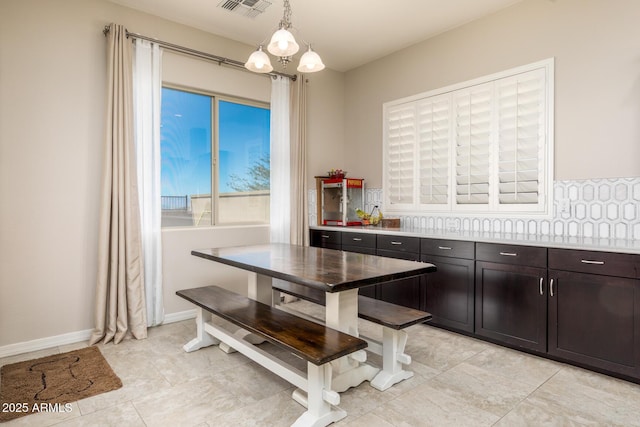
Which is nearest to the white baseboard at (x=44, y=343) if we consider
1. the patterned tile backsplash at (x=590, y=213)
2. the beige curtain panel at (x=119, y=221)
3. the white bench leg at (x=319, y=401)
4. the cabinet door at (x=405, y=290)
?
→ the beige curtain panel at (x=119, y=221)

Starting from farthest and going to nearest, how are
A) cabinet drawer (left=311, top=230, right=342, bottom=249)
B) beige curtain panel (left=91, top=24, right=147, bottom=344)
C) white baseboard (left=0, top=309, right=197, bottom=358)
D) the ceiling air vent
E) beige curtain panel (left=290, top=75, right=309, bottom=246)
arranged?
beige curtain panel (left=290, top=75, right=309, bottom=246)
cabinet drawer (left=311, top=230, right=342, bottom=249)
the ceiling air vent
beige curtain panel (left=91, top=24, right=147, bottom=344)
white baseboard (left=0, top=309, right=197, bottom=358)

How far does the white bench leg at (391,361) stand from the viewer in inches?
96.3

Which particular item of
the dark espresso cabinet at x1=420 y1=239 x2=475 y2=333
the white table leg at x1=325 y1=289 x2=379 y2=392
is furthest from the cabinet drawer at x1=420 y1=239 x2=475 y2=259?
the white table leg at x1=325 y1=289 x2=379 y2=392

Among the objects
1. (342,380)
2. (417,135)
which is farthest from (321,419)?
(417,135)

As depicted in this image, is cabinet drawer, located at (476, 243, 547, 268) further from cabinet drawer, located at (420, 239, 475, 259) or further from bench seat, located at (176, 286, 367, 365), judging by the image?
bench seat, located at (176, 286, 367, 365)

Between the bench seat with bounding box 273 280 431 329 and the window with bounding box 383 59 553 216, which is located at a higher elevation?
the window with bounding box 383 59 553 216

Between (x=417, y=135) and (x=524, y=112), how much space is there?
1153 millimetres

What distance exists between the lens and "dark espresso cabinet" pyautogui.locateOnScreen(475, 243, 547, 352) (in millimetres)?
2826

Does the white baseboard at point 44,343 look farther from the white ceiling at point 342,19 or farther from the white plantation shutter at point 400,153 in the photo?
the white plantation shutter at point 400,153

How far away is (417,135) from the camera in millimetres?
4277

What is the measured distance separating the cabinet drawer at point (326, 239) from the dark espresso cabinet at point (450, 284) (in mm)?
1168

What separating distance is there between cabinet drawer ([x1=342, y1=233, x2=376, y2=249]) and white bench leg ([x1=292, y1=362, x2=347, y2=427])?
213 cm

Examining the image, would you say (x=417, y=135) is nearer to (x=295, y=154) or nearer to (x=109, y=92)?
(x=295, y=154)

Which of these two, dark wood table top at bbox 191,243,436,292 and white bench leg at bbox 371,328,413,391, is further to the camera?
white bench leg at bbox 371,328,413,391
